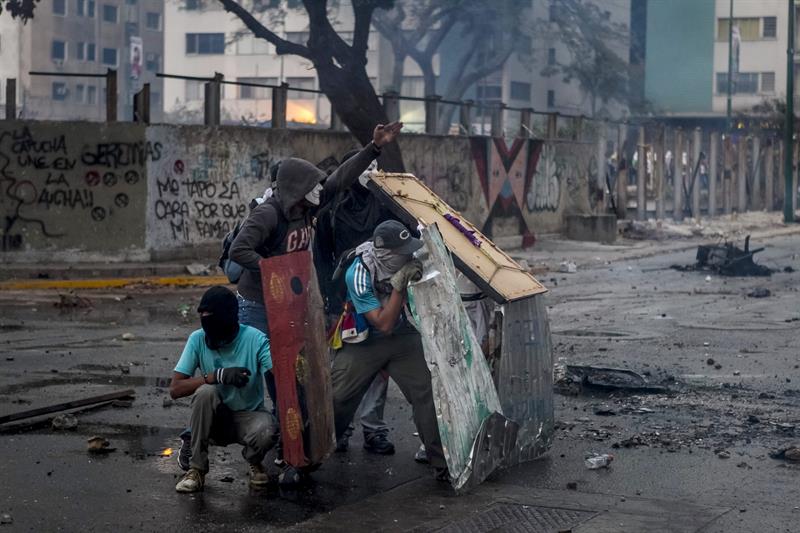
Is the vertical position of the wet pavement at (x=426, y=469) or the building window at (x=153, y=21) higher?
the building window at (x=153, y=21)

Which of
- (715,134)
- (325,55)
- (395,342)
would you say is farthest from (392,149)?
(715,134)

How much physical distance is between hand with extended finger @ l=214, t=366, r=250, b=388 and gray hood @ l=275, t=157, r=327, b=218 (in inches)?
43.9

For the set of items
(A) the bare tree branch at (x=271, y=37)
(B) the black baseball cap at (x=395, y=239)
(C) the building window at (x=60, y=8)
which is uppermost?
(C) the building window at (x=60, y=8)

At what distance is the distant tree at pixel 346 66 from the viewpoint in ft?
72.9

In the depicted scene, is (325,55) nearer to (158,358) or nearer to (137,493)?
(158,358)

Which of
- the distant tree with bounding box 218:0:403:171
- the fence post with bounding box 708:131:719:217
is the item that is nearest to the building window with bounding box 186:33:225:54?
the fence post with bounding box 708:131:719:217

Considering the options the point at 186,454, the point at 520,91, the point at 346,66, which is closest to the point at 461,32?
the point at 520,91

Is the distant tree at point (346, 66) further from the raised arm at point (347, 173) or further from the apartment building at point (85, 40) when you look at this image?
the apartment building at point (85, 40)

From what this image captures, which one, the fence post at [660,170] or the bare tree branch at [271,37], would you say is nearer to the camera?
the bare tree branch at [271,37]

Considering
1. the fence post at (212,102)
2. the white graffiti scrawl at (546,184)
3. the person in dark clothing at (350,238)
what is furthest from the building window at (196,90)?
the person in dark clothing at (350,238)

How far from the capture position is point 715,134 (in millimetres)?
37969

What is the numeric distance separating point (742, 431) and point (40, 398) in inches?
190

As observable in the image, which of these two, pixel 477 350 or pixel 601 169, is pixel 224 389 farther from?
pixel 601 169

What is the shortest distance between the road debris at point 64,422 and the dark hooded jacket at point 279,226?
66.4 inches
